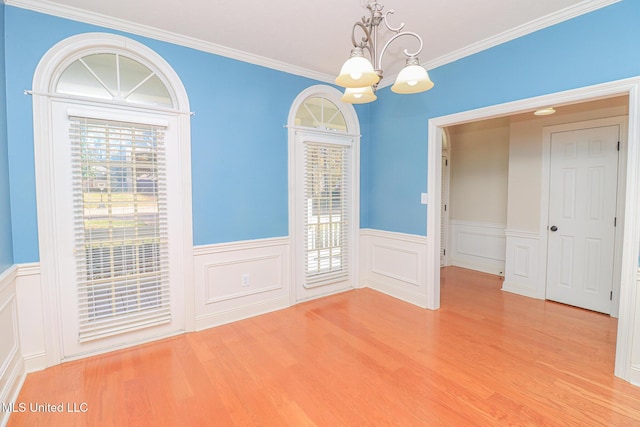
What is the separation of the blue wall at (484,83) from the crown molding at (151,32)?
129cm

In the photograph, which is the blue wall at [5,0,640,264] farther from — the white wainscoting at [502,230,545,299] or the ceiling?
the white wainscoting at [502,230,545,299]

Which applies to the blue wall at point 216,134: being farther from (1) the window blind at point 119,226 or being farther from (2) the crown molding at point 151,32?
(1) the window blind at point 119,226

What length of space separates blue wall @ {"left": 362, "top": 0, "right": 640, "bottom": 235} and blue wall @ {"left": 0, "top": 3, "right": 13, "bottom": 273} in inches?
142

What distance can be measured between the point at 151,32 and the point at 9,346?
2692 mm

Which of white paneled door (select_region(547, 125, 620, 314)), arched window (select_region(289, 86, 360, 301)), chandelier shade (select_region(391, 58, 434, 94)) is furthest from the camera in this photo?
arched window (select_region(289, 86, 360, 301))

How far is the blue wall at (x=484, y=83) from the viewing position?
2.18 m

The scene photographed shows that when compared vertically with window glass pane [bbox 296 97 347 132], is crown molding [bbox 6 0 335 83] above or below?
above

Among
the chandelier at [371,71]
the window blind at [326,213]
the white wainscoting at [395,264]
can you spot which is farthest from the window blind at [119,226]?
the white wainscoting at [395,264]

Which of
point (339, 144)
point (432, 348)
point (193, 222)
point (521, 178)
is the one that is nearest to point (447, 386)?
point (432, 348)

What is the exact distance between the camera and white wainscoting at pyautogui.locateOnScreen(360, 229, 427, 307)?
3611mm

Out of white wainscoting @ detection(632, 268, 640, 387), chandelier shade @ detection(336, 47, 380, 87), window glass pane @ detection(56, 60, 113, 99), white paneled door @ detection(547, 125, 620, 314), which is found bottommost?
white wainscoting @ detection(632, 268, 640, 387)

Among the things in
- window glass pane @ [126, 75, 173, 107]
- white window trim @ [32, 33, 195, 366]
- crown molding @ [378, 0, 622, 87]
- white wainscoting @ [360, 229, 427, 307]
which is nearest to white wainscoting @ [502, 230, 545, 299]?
white wainscoting @ [360, 229, 427, 307]

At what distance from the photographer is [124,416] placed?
6.08ft

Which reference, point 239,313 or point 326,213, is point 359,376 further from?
point 326,213
